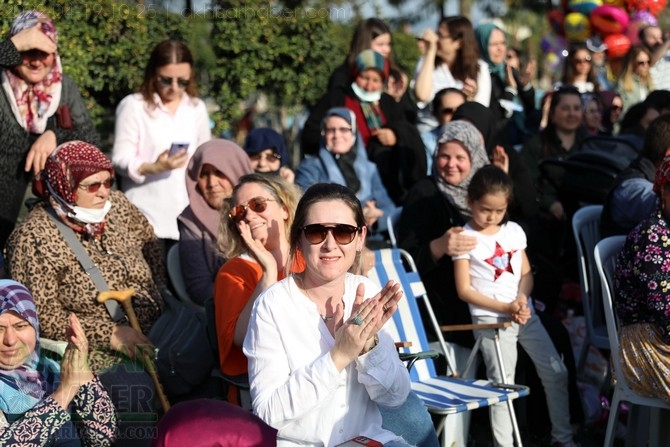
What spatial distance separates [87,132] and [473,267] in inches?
93.6

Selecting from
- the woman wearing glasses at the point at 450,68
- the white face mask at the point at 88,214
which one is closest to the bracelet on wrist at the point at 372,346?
the white face mask at the point at 88,214

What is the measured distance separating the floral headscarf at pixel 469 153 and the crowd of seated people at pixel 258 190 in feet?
0.05

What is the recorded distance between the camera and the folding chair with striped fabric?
4805 mm

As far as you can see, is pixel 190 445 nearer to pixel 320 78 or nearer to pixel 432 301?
pixel 432 301

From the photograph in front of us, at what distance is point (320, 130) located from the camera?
7242 millimetres

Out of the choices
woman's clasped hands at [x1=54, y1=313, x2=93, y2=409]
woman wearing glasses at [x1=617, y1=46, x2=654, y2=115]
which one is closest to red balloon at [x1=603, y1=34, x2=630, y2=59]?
woman wearing glasses at [x1=617, y1=46, x2=654, y2=115]

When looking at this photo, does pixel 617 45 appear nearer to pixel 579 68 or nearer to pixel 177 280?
pixel 579 68

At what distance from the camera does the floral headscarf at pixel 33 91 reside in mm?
5543

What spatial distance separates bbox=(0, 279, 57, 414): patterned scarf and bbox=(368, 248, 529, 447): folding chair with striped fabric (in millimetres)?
1742

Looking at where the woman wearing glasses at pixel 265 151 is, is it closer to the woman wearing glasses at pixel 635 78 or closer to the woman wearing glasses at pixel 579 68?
the woman wearing glasses at pixel 579 68

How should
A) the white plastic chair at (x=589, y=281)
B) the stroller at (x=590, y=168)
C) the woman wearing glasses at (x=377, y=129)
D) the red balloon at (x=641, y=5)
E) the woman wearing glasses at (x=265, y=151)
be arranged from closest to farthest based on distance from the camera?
the white plastic chair at (x=589, y=281)
the woman wearing glasses at (x=265, y=151)
the stroller at (x=590, y=168)
the woman wearing glasses at (x=377, y=129)
the red balloon at (x=641, y=5)

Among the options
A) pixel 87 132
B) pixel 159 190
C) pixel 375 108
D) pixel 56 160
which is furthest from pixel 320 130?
pixel 56 160

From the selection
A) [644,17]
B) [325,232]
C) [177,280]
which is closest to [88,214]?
[177,280]

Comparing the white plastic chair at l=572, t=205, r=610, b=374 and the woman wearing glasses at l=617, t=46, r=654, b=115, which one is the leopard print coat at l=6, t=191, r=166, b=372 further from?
the woman wearing glasses at l=617, t=46, r=654, b=115
